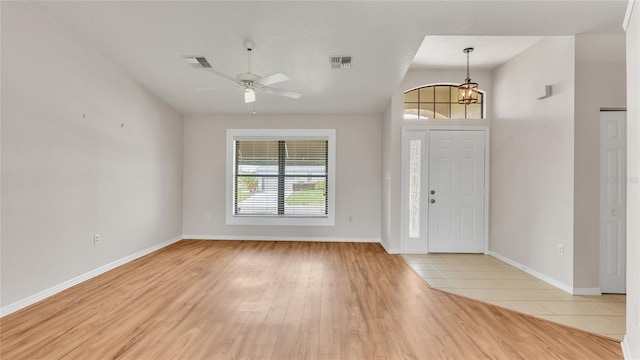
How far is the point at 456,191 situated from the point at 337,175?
7.14ft

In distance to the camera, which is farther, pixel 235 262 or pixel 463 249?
pixel 463 249

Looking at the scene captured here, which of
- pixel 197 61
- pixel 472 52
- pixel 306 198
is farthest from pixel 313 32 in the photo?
pixel 306 198

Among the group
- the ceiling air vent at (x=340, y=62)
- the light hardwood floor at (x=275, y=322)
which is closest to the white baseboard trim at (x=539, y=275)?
the light hardwood floor at (x=275, y=322)

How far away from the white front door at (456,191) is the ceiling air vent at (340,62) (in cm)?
205

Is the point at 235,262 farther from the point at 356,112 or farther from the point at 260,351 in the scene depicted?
the point at 356,112

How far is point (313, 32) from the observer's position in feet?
10.4

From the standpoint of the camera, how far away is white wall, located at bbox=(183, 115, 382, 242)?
5.89 metres

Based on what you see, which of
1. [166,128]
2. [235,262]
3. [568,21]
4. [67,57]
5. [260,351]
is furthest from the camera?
[166,128]

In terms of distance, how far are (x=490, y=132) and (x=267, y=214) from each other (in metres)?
4.35

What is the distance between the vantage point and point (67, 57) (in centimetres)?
324

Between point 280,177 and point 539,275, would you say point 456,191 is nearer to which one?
point 539,275

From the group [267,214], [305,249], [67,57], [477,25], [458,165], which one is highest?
[477,25]

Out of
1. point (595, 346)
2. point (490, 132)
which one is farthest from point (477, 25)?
point (595, 346)

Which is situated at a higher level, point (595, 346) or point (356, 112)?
point (356, 112)
